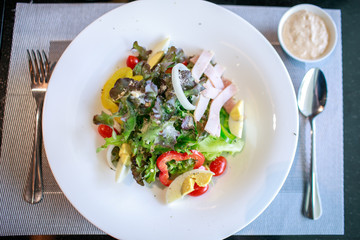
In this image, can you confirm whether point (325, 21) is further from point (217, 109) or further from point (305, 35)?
point (217, 109)

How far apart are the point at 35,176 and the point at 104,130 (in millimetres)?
630

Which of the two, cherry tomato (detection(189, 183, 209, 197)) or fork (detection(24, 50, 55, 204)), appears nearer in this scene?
cherry tomato (detection(189, 183, 209, 197))

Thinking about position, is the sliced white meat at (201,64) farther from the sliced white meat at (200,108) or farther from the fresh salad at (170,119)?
the sliced white meat at (200,108)

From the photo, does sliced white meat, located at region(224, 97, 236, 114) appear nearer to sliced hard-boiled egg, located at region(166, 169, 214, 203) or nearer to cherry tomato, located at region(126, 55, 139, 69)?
sliced hard-boiled egg, located at region(166, 169, 214, 203)

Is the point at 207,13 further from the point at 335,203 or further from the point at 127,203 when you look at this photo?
the point at 335,203

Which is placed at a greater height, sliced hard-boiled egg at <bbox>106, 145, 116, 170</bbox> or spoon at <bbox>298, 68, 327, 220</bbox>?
spoon at <bbox>298, 68, 327, 220</bbox>

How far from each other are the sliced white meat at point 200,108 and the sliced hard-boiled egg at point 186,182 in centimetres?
34

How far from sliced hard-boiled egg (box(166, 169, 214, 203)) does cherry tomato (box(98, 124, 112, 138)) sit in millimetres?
527

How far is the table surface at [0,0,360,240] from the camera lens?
2.28 m

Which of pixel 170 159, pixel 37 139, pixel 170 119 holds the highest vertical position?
pixel 170 119

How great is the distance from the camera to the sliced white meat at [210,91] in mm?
1955

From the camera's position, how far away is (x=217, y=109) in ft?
6.38

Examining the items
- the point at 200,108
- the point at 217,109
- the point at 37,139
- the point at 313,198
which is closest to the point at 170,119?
the point at 200,108

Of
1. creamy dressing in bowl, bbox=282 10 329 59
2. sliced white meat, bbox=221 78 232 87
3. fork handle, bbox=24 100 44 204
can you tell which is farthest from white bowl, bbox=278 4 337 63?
fork handle, bbox=24 100 44 204
